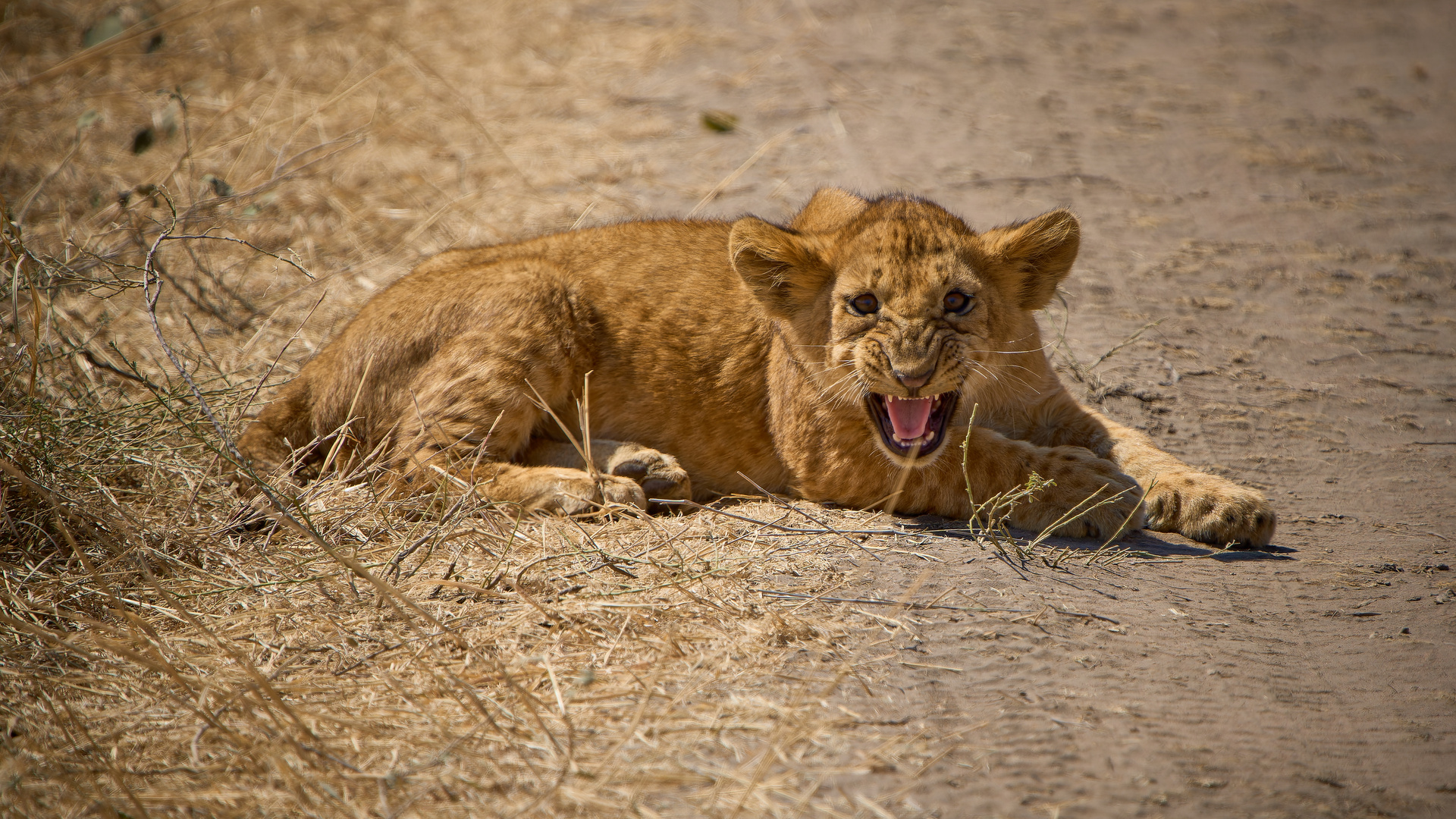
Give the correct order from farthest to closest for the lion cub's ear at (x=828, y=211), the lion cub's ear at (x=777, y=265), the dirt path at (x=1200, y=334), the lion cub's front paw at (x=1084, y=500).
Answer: the lion cub's ear at (x=828, y=211), the lion cub's ear at (x=777, y=265), the lion cub's front paw at (x=1084, y=500), the dirt path at (x=1200, y=334)

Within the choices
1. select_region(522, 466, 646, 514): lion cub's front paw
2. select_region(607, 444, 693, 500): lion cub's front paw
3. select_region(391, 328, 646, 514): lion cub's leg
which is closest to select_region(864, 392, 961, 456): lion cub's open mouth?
select_region(607, 444, 693, 500): lion cub's front paw

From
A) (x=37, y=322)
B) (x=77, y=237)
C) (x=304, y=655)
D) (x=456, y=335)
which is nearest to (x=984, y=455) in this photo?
(x=456, y=335)

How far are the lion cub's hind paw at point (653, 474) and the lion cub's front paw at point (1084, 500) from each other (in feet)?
4.65

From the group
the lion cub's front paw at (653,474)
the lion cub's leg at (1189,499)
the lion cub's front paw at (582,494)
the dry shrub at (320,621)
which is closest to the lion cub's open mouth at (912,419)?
the dry shrub at (320,621)

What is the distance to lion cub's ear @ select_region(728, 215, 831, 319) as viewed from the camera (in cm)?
433

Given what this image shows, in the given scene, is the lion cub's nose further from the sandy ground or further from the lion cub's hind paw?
the lion cub's hind paw

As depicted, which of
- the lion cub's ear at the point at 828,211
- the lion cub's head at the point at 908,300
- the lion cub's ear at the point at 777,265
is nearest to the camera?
the lion cub's head at the point at 908,300

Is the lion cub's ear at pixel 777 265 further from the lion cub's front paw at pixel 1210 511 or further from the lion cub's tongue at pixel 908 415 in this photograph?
the lion cub's front paw at pixel 1210 511

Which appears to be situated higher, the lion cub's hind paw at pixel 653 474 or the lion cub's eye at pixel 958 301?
the lion cub's eye at pixel 958 301

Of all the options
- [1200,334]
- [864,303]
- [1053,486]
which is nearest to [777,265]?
[864,303]

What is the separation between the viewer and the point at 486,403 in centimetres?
476

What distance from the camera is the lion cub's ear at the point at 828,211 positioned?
489 cm

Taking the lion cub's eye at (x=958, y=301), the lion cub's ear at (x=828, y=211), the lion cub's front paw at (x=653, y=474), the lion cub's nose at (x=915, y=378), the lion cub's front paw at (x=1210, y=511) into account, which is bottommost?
the lion cub's front paw at (x=1210, y=511)

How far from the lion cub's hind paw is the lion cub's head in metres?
0.74
